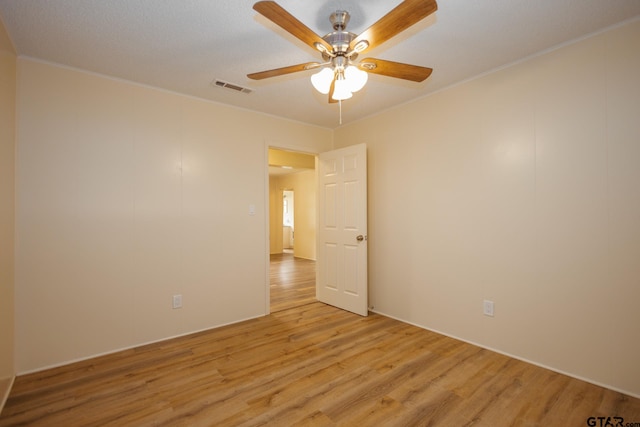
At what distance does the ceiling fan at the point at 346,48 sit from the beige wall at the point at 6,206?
1.75 meters

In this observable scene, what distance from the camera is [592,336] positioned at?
2127mm

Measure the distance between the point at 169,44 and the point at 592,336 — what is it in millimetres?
3776

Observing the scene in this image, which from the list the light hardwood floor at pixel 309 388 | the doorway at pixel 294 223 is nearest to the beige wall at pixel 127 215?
the light hardwood floor at pixel 309 388

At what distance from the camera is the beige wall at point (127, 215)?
7.78 feet

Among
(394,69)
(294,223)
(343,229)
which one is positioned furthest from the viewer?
(294,223)

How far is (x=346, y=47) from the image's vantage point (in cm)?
171

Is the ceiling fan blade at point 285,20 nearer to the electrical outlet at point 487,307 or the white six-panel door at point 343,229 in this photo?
the white six-panel door at point 343,229

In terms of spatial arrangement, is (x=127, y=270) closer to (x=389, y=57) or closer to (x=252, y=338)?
(x=252, y=338)

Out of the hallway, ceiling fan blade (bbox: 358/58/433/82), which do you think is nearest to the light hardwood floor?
the hallway

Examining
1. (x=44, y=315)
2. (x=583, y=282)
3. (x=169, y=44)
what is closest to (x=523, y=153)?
(x=583, y=282)

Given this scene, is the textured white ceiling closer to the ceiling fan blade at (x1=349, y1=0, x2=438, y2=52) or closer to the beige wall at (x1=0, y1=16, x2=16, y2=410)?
the beige wall at (x1=0, y1=16, x2=16, y2=410)

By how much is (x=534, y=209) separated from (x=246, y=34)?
2.60m

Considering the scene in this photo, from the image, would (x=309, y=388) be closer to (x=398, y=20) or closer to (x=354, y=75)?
(x=354, y=75)

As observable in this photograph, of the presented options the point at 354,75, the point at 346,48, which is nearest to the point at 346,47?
the point at 346,48
